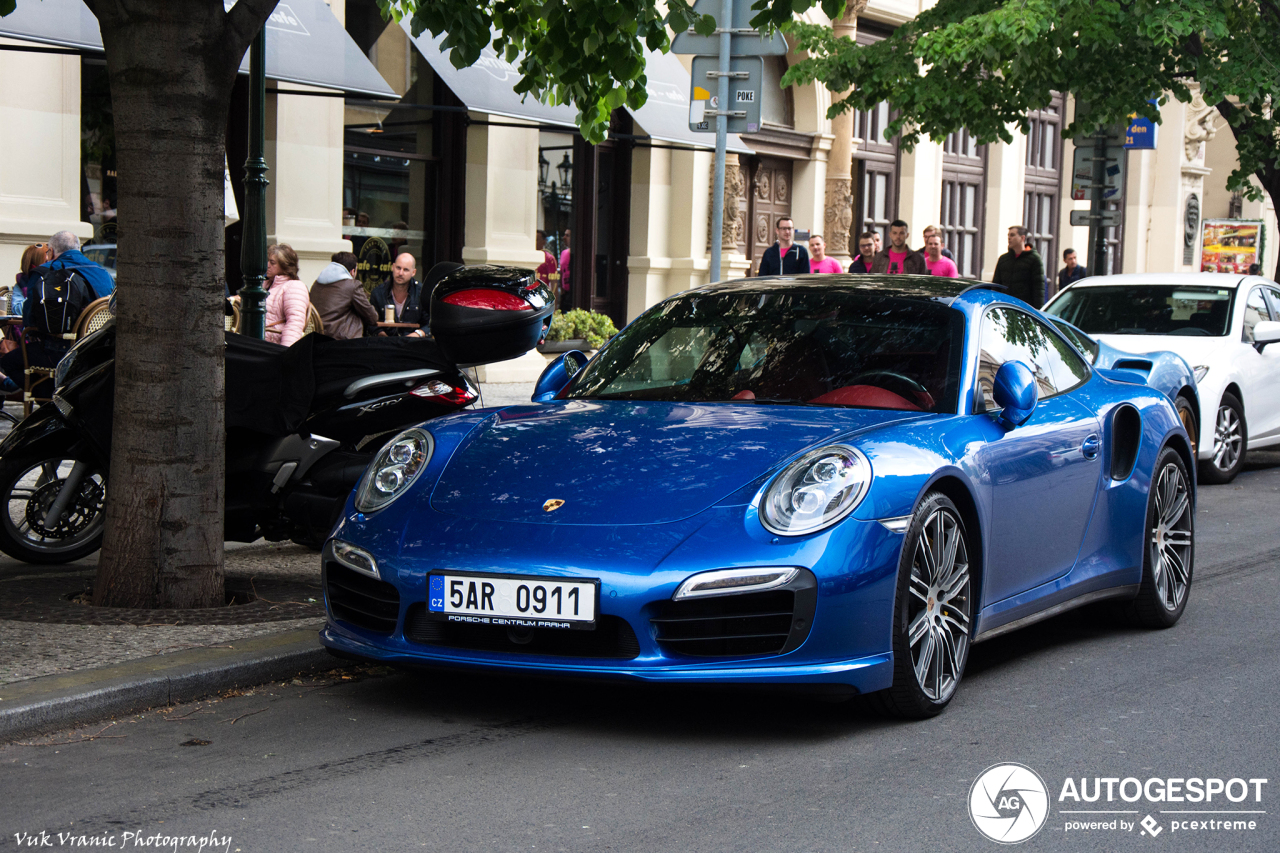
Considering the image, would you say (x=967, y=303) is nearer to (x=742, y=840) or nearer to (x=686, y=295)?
(x=686, y=295)

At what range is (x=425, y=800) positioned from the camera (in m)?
4.13

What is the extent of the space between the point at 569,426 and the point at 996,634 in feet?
5.30

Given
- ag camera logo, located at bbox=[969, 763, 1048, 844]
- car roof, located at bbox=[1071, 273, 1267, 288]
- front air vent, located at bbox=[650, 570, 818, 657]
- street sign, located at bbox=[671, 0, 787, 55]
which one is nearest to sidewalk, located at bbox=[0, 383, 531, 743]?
front air vent, located at bbox=[650, 570, 818, 657]

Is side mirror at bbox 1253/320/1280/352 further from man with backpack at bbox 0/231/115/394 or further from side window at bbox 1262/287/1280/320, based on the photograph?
man with backpack at bbox 0/231/115/394

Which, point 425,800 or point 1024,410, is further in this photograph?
point 1024,410

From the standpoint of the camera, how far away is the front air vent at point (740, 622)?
4555 mm

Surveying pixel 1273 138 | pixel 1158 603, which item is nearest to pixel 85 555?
pixel 1158 603

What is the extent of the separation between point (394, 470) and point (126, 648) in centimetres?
115

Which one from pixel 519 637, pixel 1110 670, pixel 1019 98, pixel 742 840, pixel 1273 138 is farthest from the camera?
pixel 1273 138

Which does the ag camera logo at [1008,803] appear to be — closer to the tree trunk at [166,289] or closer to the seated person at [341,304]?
the tree trunk at [166,289]

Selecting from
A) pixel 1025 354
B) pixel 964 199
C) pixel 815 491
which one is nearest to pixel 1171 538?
pixel 1025 354

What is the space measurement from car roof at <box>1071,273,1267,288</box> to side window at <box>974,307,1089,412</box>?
6.74 metres

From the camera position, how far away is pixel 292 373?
687cm

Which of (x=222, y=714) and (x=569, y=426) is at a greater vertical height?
(x=569, y=426)
